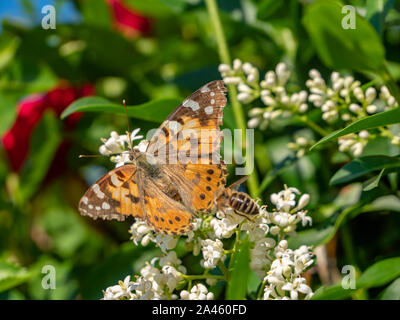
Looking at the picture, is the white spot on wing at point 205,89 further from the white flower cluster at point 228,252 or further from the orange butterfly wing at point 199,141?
the white flower cluster at point 228,252

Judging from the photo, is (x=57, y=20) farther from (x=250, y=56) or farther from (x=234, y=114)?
(x=234, y=114)

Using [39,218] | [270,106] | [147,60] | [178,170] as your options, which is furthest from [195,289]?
[39,218]

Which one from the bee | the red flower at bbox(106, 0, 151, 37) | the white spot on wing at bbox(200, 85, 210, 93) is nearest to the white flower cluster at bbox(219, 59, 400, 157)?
the white spot on wing at bbox(200, 85, 210, 93)

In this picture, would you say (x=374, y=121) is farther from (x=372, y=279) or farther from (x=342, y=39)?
(x=372, y=279)

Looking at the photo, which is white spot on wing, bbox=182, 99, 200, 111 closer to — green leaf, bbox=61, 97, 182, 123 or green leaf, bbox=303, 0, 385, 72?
green leaf, bbox=61, 97, 182, 123

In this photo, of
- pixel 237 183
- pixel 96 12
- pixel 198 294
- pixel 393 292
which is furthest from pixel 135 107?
pixel 96 12
